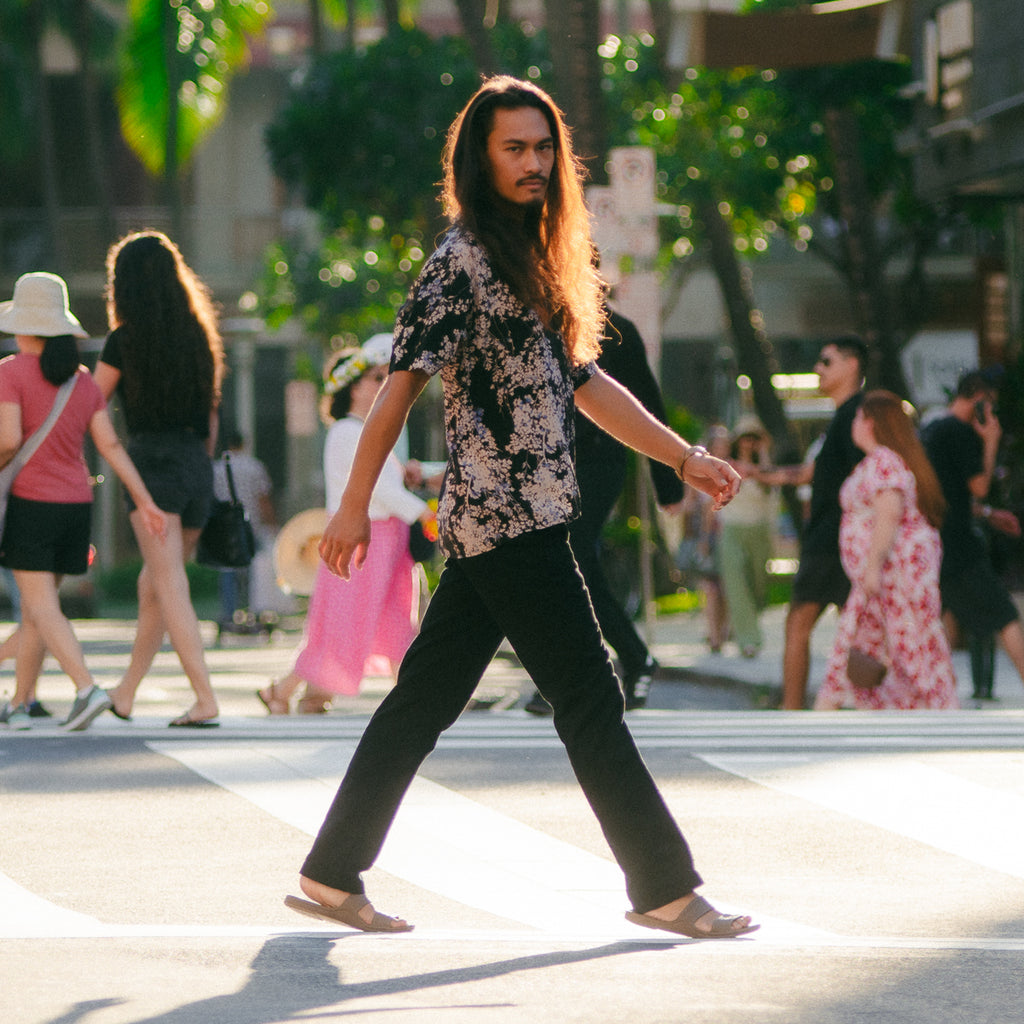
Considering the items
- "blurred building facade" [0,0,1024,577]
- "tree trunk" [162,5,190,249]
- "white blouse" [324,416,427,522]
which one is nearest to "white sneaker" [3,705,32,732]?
"white blouse" [324,416,427,522]

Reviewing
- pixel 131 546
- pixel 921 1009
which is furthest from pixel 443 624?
pixel 131 546

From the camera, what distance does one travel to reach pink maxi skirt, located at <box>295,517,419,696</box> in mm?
8805

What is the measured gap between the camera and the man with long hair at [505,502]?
15.2 ft

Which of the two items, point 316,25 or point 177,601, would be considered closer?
point 177,601

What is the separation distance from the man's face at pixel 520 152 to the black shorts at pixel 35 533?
411 cm

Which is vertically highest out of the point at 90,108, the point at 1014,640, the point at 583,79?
the point at 90,108

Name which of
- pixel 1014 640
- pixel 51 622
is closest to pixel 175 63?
pixel 1014 640

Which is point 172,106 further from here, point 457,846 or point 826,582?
point 457,846

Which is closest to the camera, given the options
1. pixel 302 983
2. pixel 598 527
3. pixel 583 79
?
pixel 302 983

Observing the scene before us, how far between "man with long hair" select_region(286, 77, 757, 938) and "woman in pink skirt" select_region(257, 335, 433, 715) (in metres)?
3.94

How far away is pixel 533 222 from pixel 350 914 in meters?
1.63

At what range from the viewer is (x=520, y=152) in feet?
15.4

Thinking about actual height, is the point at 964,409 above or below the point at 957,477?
above

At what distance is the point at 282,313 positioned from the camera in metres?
33.0
